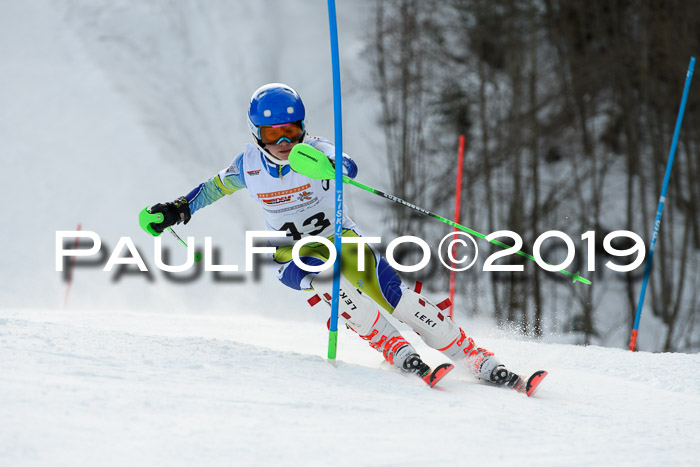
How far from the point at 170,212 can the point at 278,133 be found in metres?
0.72

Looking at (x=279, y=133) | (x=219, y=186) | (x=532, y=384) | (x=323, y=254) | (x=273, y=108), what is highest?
(x=273, y=108)

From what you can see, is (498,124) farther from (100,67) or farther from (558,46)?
(100,67)

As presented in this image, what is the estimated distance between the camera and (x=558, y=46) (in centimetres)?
1371

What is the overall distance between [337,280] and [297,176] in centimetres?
61

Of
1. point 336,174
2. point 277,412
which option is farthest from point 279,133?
point 277,412

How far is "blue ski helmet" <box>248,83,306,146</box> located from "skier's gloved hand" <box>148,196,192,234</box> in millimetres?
615

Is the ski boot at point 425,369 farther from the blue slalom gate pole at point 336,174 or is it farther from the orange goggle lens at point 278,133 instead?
the orange goggle lens at point 278,133

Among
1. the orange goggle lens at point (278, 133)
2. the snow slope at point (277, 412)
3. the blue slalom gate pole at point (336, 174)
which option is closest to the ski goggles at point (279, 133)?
the orange goggle lens at point (278, 133)

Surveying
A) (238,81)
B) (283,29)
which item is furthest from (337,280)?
(283,29)

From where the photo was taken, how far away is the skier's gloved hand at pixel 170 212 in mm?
3471

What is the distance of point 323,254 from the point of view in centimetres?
342

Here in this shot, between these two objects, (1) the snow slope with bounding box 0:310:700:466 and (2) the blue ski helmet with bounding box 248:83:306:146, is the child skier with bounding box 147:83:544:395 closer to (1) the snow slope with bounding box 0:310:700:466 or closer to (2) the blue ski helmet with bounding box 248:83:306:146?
(2) the blue ski helmet with bounding box 248:83:306:146

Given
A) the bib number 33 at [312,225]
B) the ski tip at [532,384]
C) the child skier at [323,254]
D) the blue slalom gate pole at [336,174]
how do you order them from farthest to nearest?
the bib number 33 at [312,225] → the child skier at [323,254] → the ski tip at [532,384] → the blue slalom gate pole at [336,174]

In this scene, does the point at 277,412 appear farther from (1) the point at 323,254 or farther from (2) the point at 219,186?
(2) the point at 219,186
